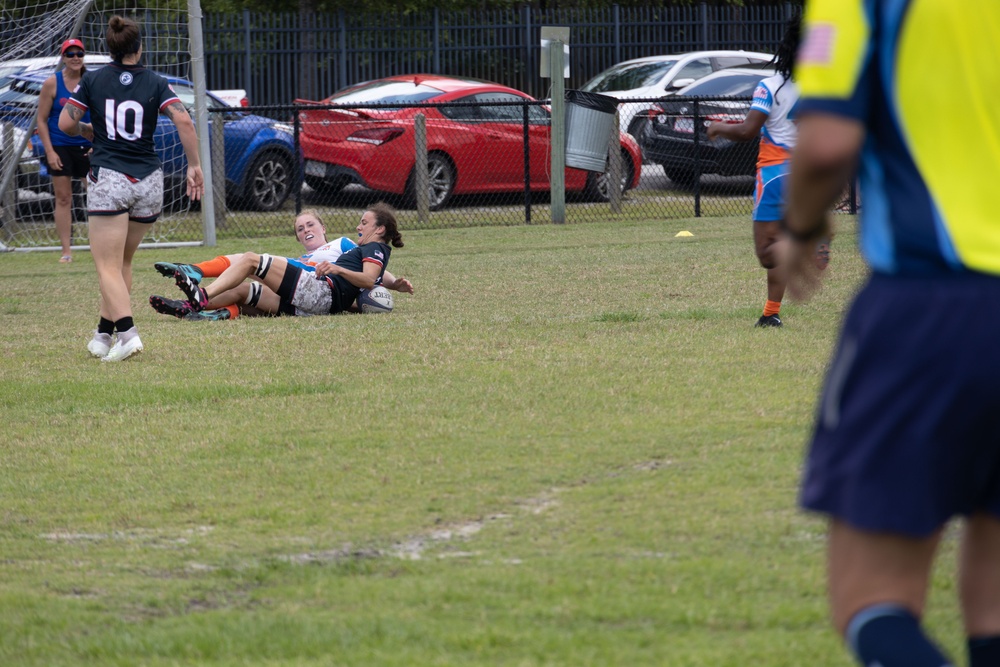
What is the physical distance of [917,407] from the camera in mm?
2152

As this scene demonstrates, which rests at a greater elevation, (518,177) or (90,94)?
(90,94)

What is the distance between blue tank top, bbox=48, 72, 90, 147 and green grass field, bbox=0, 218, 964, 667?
4325 millimetres

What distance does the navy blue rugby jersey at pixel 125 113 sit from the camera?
8.09 m

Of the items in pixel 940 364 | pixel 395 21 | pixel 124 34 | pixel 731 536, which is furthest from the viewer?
pixel 395 21

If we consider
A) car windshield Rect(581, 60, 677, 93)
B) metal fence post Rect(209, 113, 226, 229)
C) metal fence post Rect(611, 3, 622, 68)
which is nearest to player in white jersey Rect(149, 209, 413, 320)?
metal fence post Rect(209, 113, 226, 229)

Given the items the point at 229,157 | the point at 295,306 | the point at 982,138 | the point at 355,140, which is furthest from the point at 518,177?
the point at 982,138

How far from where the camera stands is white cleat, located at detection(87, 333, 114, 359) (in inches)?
324

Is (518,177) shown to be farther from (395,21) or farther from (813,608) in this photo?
(813,608)

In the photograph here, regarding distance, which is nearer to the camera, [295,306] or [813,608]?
[813,608]

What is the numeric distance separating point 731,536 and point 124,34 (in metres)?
5.41

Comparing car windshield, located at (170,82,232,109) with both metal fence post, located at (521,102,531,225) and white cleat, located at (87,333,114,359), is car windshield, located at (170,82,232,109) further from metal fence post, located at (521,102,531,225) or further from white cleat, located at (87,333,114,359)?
white cleat, located at (87,333,114,359)

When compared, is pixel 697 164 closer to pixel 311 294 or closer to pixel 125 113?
pixel 311 294

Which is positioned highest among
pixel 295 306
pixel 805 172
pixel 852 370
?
pixel 805 172

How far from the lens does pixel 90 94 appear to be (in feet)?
26.8
